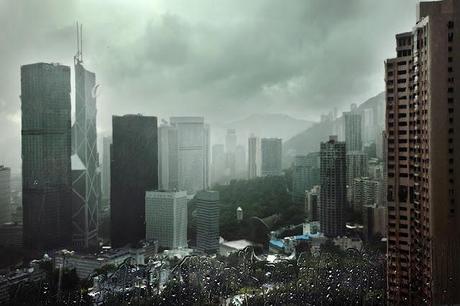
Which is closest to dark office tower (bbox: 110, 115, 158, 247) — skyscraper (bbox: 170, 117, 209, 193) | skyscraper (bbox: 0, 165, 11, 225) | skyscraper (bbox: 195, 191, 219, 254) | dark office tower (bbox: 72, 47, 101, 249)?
dark office tower (bbox: 72, 47, 101, 249)

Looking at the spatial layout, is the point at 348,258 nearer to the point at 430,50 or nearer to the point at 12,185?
→ the point at 430,50

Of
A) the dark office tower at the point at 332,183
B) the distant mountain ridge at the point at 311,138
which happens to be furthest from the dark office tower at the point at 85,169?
the dark office tower at the point at 332,183

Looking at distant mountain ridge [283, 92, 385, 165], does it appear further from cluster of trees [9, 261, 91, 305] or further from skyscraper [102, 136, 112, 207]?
cluster of trees [9, 261, 91, 305]

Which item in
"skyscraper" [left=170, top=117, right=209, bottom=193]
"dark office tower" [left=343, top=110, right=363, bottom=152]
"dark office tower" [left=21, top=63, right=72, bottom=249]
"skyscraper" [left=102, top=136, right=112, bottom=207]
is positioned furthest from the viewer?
"skyscraper" [left=102, top=136, right=112, bottom=207]

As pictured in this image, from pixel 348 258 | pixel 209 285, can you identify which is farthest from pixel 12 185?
pixel 348 258

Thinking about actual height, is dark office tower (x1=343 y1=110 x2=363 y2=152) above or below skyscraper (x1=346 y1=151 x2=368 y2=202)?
above

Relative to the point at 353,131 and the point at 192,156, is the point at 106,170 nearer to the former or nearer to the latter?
the point at 192,156

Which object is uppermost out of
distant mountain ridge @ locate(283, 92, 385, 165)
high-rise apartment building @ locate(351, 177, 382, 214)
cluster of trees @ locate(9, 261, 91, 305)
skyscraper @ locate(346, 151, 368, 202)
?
distant mountain ridge @ locate(283, 92, 385, 165)

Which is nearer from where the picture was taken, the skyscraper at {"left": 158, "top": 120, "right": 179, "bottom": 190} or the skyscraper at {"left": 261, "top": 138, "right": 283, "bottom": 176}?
the skyscraper at {"left": 158, "top": 120, "right": 179, "bottom": 190}
